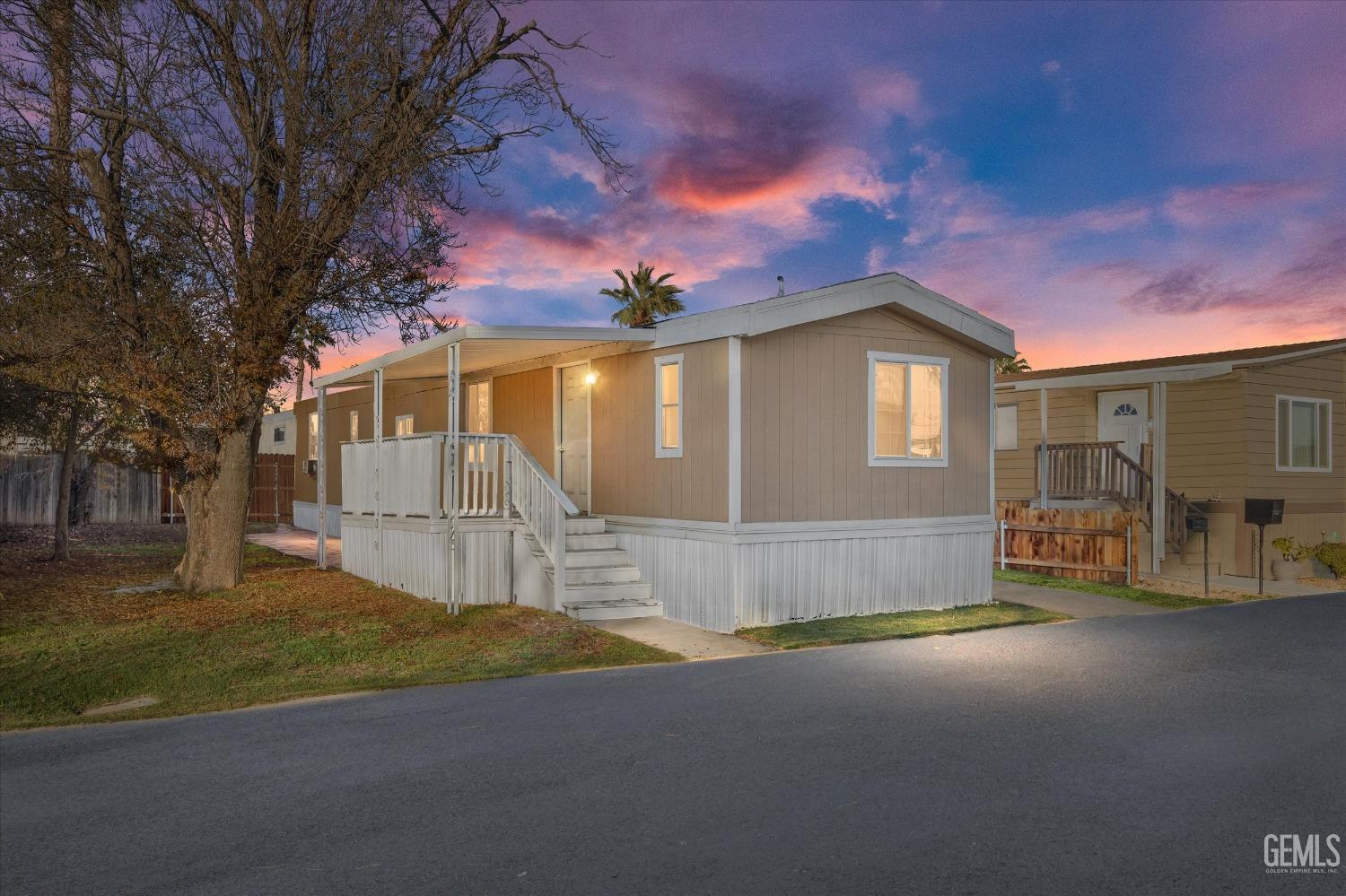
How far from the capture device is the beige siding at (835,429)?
11430mm

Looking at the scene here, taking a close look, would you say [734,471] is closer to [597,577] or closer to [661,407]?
[661,407]

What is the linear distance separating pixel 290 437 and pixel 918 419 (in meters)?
25.7

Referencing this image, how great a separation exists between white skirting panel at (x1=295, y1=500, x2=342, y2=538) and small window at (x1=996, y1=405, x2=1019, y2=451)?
15907mm

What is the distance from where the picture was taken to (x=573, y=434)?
47.7 ft

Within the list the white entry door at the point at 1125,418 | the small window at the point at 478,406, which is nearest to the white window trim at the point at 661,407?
the small window at the point at 478,406

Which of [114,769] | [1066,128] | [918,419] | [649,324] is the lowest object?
[114,769]

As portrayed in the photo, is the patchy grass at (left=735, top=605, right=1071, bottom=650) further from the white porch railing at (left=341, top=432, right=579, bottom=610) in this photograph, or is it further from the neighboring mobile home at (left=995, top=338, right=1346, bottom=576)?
the neighboring mobile home at (left=995, top=338, right=1346, bottom=576)

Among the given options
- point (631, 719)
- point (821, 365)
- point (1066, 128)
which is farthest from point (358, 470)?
point (1066, 128)

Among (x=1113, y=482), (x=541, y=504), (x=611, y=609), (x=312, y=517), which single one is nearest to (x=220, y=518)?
(x=541, y=504)

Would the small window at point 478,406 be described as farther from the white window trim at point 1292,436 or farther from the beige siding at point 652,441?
the white window trim at point 1292,436

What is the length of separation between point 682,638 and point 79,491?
20.8m

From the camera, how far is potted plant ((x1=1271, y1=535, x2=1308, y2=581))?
17.3m

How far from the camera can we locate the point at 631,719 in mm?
6785

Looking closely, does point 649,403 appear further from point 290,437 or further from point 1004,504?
point 290,437
